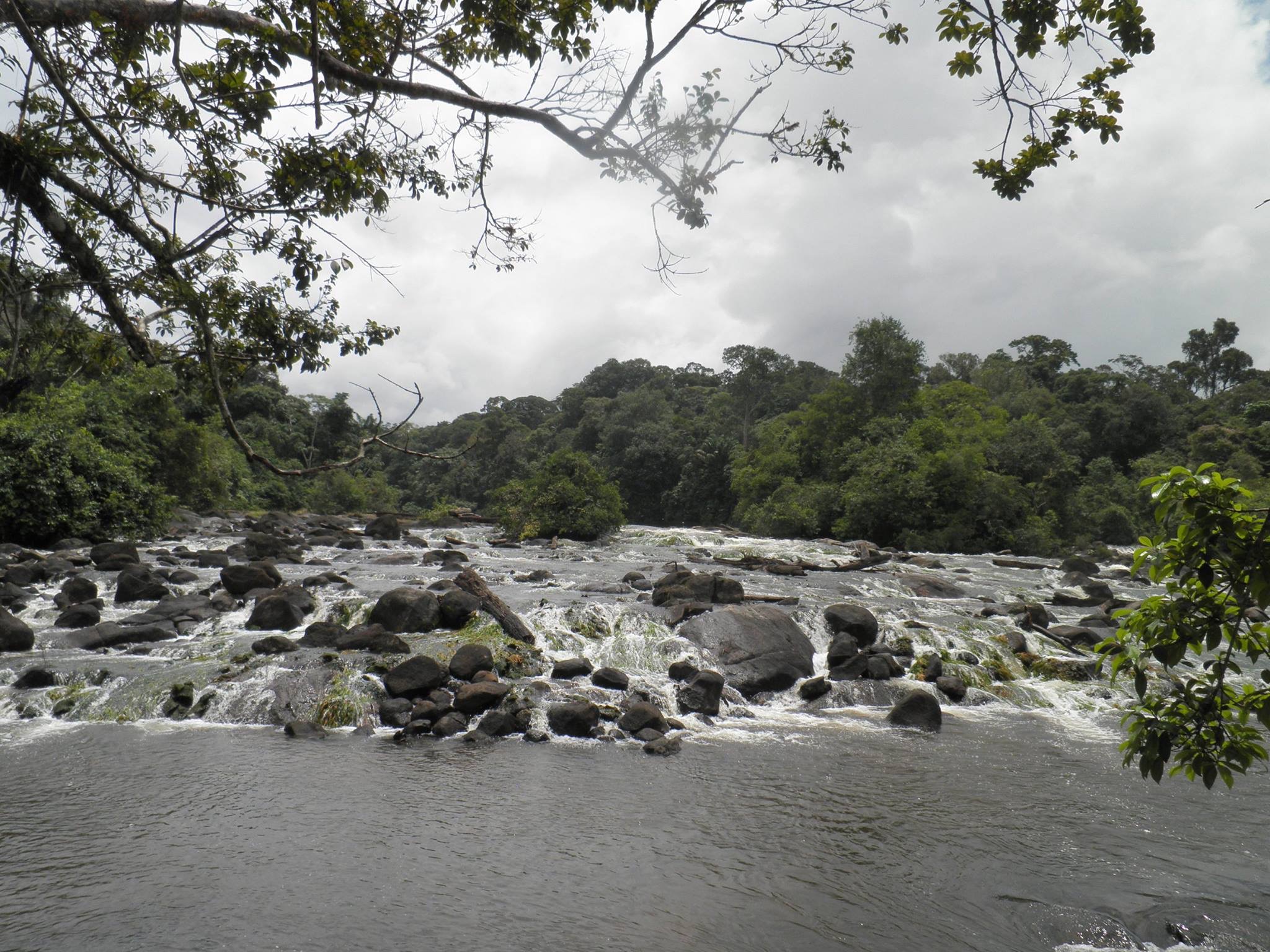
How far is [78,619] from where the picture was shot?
11.4 m

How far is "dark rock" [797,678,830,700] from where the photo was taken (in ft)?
32.2

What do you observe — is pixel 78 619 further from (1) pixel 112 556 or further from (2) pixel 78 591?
(1) pixel 112 556

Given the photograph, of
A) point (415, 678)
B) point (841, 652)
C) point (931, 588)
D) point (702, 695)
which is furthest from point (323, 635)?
point (931, 588)

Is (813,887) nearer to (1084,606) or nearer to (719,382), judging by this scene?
(1084,606)

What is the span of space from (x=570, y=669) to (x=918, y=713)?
4297 millimetres

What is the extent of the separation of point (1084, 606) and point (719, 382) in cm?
5737

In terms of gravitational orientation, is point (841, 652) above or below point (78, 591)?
above

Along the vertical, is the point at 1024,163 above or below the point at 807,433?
below

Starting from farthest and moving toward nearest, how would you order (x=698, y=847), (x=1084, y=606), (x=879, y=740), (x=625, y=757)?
(x=1084, y=606)
(x=879, y=740)
(x=625, y=757)
(x=698, y=847)

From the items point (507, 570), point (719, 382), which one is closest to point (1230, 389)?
point (719, 382)

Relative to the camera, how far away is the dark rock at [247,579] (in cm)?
1352

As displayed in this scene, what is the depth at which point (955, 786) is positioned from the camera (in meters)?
6.93

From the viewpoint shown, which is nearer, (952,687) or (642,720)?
A: (642,720)

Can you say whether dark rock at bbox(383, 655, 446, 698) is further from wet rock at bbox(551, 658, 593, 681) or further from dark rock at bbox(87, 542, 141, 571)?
dark rock at bbox(87, 542, 141, 571)
